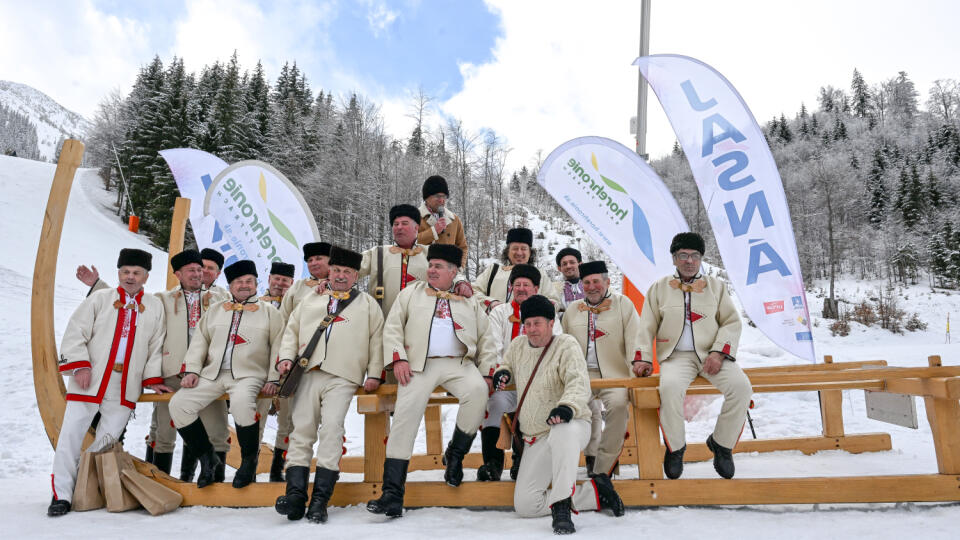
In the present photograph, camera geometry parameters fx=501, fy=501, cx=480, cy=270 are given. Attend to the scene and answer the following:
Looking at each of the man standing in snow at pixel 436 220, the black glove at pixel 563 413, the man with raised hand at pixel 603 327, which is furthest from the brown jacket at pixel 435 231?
the black glove at pixel 563 413

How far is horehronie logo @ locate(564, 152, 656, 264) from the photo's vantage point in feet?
20.2

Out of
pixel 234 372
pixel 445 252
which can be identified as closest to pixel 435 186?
pixel 445 252

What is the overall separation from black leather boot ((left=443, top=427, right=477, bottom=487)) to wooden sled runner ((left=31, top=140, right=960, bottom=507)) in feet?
0.25

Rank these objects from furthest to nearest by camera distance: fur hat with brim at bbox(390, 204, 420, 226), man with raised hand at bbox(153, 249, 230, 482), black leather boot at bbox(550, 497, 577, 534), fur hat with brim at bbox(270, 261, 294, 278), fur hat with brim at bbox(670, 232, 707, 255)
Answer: fur hat with brim at bbox(270, 261, 294, 278) → fur hat with brim at bbox(390, 204, 420, 226) → man with raised hand at bbox(153, 249, 230, 482) → fur hat with brim at bbox(670, 232, 707, 255) → black leather boot at bbox(550, 497, 577, 534)

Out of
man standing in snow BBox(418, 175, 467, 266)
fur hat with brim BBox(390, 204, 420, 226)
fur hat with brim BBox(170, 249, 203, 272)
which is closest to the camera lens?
fur hat with brim BBox(390, 204, 420, 226)

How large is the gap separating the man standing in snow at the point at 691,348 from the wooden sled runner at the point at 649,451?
0.13 metres

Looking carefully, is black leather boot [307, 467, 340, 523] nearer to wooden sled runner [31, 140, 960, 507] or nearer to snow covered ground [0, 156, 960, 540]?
snow covered ground [0, 156, 960, 540]

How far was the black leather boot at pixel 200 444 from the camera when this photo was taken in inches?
148

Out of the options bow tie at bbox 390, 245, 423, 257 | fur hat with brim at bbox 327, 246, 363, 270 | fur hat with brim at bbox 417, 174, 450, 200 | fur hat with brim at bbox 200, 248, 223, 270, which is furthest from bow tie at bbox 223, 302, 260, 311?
fur hat with brim at bbox 417, 174, 450, 200

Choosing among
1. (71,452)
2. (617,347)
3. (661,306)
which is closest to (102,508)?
(71,452)

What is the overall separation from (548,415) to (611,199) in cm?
372

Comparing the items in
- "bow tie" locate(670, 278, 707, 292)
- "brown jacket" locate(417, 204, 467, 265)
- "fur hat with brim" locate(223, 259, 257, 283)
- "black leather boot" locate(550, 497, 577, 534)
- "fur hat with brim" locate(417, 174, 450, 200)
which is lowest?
"black leather boot" locate(550, 497, 577, 534)

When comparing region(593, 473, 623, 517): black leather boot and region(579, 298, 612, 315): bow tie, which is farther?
region(579, 298, 612, 315): bow tie

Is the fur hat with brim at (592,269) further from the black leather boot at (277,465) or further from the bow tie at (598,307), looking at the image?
the black leather boot at (277,465)
